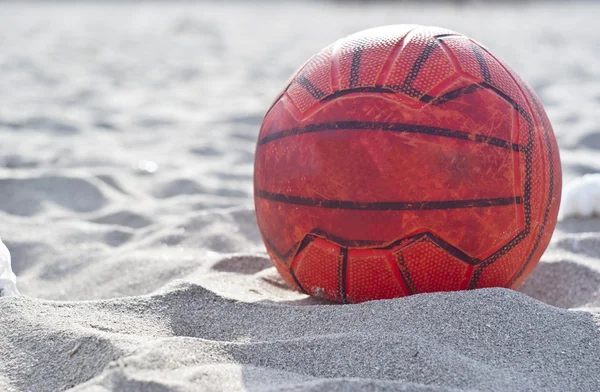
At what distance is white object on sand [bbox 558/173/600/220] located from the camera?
352 centimetres

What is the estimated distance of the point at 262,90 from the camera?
766 centimetres

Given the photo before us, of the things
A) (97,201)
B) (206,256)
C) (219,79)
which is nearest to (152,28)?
(219,79)

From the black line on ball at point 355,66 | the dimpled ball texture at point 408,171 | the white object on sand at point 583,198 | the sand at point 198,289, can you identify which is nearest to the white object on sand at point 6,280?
the sand at point 198,289

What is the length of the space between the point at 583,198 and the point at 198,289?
213 centimetres

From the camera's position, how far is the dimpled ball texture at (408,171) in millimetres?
2182

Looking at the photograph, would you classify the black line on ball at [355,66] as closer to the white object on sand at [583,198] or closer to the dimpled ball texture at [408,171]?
the dimpled ball texture at [408,171]

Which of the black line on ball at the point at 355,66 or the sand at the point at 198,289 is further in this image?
the black line on ball at the point at 355,66

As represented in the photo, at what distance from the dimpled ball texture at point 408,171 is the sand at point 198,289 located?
14 centimetres

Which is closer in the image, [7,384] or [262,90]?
[7,384]

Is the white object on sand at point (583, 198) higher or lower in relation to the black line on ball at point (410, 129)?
lower

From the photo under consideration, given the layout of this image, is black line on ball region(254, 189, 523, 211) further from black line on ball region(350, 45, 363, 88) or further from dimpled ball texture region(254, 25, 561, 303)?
black line on ball region(350, 45, 363, 88)

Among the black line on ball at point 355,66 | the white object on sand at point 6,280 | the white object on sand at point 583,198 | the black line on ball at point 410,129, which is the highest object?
the black line on ball at point 355,66

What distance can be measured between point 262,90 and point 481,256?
18.6 feet

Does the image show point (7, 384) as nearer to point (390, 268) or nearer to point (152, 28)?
point (390, 268)
